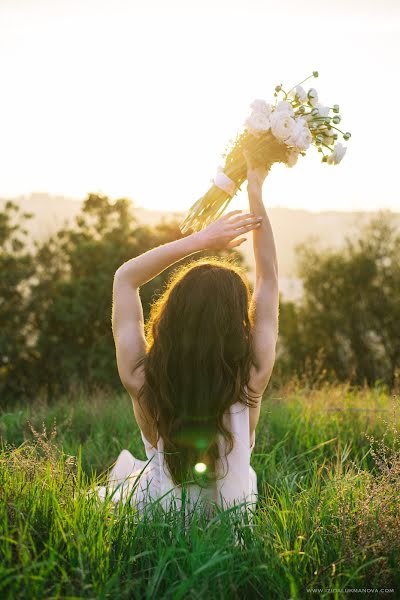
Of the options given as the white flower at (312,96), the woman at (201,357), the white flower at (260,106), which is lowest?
the woman at (201,357)

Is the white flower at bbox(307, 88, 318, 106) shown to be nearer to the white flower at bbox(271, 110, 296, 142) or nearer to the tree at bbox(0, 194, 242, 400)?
the white flower at bbox(271, 110, 296, 142)

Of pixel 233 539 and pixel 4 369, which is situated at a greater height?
pixel 233 539

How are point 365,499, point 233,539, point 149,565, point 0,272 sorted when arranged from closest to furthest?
point 149,565 < point 233,539 < point 365,499 < point 0,272

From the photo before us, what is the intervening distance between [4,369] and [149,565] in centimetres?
866

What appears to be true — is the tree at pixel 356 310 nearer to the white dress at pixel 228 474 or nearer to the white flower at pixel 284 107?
the white flower at pixel 284 107

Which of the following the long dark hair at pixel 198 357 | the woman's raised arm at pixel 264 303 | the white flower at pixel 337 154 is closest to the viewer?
the long dark hair at pixel 198 357

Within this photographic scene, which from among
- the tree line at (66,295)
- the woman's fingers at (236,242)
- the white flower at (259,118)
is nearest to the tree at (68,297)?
the tree line at (66,295)

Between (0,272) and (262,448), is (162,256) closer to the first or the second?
(262,448)

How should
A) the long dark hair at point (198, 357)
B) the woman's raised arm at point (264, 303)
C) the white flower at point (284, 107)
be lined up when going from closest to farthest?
1. the long dark hair at point (198, 357)
2. the woman's raised arm at point (264, 303)
3. the white flower at point (284, 107)

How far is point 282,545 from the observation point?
85.7 inches

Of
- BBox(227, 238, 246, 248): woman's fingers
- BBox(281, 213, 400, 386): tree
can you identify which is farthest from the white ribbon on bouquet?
BBox(281, 213, 400, 386): tree

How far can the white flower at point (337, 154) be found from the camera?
3.65 meters

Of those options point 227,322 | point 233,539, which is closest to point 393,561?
point 233,539

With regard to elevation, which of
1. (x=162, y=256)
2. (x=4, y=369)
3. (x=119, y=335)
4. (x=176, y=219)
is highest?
(x=176, y=219)
